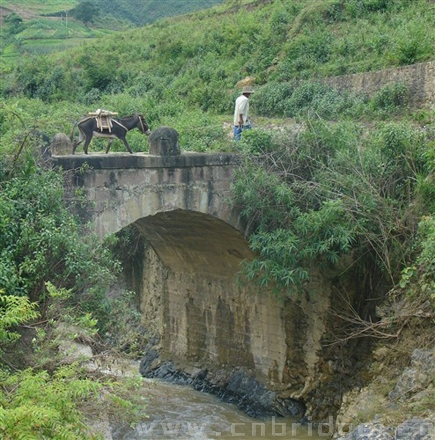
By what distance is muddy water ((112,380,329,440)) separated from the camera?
12977 millimetres

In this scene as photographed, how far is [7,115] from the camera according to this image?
1181 centimetres

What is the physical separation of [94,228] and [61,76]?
1591 centimetres

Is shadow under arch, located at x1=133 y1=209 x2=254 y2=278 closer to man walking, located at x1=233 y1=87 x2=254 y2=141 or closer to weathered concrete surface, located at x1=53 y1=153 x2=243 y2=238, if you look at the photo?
weathered concrete surface, located at x1=53 y1=153 x2=243 y2=238

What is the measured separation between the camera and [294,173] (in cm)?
1285

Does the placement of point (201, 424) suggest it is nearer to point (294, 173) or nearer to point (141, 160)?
point (294, 173)

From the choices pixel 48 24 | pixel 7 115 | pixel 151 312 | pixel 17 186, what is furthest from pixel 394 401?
pixel 48 24

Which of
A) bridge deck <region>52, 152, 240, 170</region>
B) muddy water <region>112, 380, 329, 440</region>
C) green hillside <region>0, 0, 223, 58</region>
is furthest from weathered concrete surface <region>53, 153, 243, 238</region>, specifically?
green hillside <region>0, 0, 223, 58</region>

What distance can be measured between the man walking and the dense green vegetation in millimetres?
417

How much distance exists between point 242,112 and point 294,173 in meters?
1.52

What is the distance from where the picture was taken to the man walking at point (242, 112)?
1353 cm

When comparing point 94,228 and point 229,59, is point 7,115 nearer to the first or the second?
point 94,228

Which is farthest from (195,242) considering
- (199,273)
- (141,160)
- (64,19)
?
(64,19)

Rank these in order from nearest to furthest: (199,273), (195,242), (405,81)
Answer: (195,242) < (199,273) < (405,81)

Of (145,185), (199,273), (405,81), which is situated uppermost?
(405,81)
